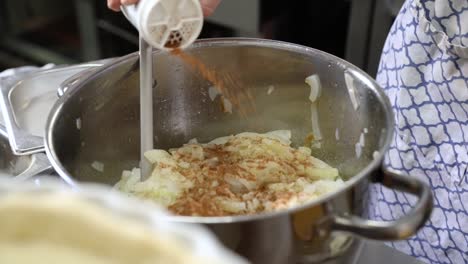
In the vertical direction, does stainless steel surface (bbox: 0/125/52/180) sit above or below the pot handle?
below

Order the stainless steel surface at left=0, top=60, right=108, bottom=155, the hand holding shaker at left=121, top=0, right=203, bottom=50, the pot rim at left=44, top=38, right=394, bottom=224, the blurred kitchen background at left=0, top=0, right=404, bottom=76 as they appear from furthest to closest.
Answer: the blurred kitchen background at left=0, top=0, right=404, bottom=76
the stainless steel surface at left=0, top=60, right=108, bottom=155
the hand holding shaker at left=121, top=0, right=203, bottom=50
the pot rim at left=44, top=38, right=394, bottom=224

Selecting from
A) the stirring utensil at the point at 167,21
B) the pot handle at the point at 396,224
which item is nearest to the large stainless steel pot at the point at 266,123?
the pot handle at the point at 396,224

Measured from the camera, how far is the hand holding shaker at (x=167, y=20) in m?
0.59

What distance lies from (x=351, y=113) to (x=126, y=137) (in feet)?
0.97

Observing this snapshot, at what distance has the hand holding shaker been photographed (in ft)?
1.93

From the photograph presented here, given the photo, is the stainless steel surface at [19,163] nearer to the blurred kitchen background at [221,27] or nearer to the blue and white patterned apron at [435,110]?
the blue and white patterned apron at [435,110]

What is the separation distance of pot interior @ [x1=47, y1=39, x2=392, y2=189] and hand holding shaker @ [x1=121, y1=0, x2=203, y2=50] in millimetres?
128

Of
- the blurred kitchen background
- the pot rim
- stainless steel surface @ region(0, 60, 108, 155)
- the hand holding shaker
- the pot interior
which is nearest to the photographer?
the pot rim

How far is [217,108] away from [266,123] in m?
0.07

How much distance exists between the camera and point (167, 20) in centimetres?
60

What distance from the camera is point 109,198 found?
0.26 metres

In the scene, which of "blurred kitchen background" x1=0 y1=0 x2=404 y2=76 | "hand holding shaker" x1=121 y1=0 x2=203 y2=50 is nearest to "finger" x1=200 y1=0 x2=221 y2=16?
"hand holding shaker" x1=121 y1=0 x2=203 y2=50

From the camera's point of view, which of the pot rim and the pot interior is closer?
the pot rim

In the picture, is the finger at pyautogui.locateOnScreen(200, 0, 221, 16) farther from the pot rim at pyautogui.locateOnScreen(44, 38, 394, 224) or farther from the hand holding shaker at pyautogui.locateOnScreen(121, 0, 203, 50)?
the hand holding shaker at pyautogui.locateOnScreen(121, 0, 203, 50)
